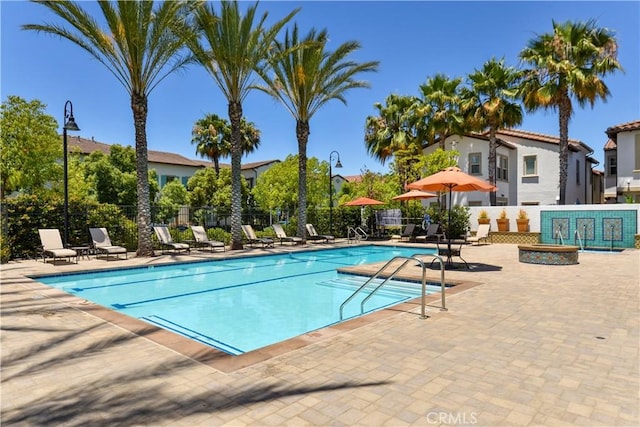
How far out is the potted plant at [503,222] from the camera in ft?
73.0

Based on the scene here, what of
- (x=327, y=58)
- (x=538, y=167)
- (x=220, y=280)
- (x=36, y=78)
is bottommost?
(x=220, y=280)

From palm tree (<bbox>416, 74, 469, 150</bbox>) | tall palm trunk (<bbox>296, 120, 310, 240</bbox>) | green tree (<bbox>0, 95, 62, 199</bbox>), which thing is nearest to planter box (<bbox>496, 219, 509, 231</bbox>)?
palm tree (<bbox>416, 74, 469, 150</bbox>)

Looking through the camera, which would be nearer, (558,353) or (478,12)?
(558,353)

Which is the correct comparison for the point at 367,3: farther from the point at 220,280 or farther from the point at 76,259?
the point at 76,259

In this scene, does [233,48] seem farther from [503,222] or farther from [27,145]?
[503,222]

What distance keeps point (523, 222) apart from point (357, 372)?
67.0ft

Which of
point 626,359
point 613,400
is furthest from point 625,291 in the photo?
point 613,400

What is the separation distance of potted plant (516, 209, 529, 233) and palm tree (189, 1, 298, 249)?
49.0 ft

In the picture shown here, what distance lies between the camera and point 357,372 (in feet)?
13.3

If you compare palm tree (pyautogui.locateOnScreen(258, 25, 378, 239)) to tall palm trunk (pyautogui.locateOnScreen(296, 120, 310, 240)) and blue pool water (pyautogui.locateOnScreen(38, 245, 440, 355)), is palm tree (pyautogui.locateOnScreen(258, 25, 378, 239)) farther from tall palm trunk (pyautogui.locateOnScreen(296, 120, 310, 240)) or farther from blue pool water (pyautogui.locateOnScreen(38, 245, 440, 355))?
blue pool water (pyautogui.locateOnScreen(38, 245, 440, 355))

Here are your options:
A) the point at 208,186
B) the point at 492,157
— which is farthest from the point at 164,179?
the point at 492,157

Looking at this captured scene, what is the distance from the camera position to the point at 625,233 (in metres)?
18.4

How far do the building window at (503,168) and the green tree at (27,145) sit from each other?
28049mm

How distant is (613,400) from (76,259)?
52.3 feet
